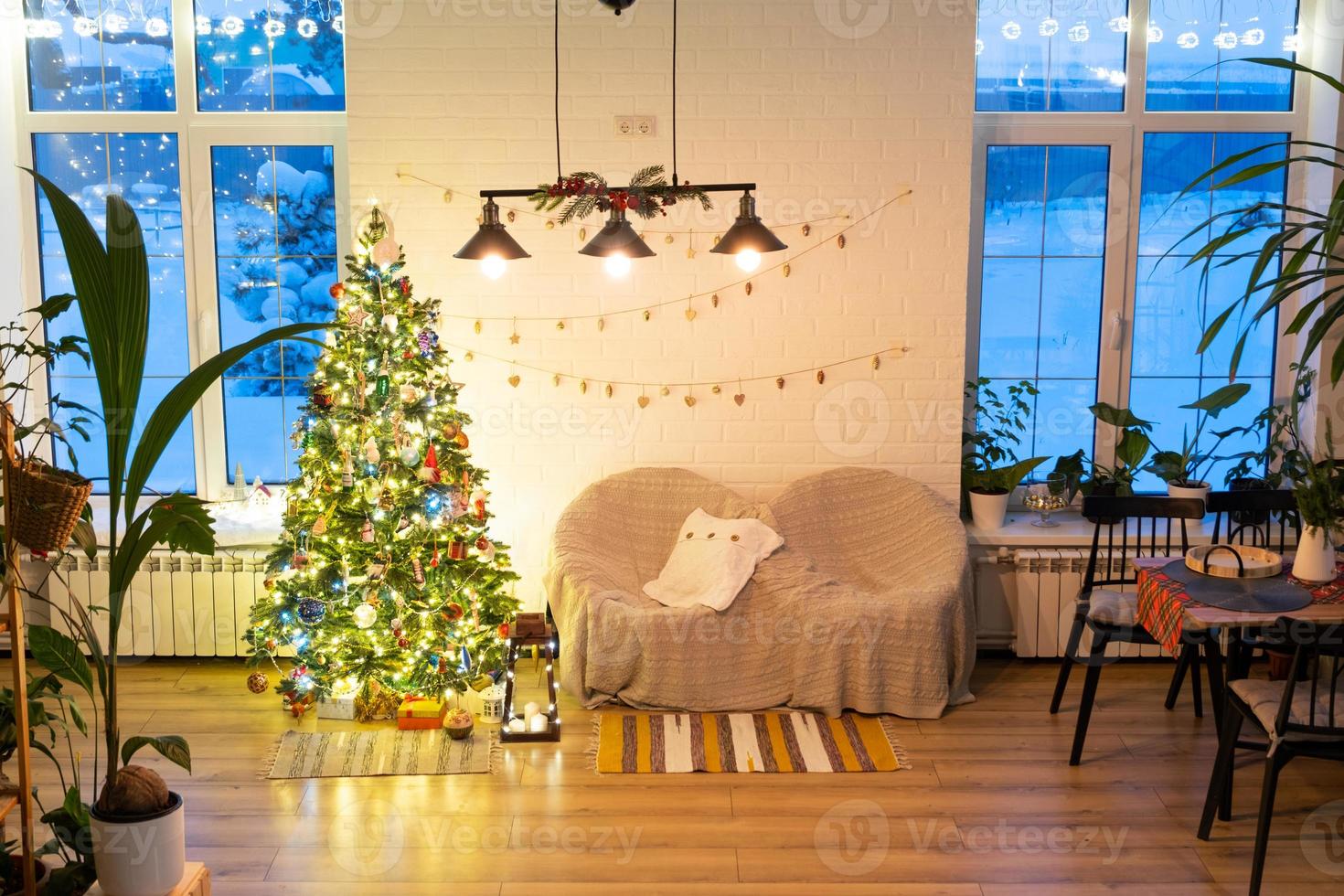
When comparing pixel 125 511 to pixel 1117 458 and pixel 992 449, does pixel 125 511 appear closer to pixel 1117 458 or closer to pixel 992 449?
pixel 992 449

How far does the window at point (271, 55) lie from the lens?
17.7 ft

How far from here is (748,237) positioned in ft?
13.0

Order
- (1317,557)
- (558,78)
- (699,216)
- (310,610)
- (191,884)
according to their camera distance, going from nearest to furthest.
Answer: (191,884)
(1317,557)
(310,610)
(558,78)
(699,216)

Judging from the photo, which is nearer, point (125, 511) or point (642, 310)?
point (125, 511)

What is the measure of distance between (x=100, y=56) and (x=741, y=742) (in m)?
4.05

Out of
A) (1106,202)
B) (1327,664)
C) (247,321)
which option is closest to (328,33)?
(247,321)

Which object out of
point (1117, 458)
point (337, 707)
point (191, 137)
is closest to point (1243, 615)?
point (1117, 458)

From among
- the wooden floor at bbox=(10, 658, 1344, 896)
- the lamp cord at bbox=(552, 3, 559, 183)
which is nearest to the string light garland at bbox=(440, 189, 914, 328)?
the lamp cord at bbox=(552, 3, 559, 183)

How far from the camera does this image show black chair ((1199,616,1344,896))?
347 cm

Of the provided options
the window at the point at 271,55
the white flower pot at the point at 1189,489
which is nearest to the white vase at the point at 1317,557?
the white flower pot at the point at 1189,489

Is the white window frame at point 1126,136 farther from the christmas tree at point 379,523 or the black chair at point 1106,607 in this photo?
the christmas tree at point 379,523

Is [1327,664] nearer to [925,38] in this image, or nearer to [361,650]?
[925,38]

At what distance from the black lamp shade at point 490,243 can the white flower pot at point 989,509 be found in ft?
7.90

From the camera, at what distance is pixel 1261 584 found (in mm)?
4020
